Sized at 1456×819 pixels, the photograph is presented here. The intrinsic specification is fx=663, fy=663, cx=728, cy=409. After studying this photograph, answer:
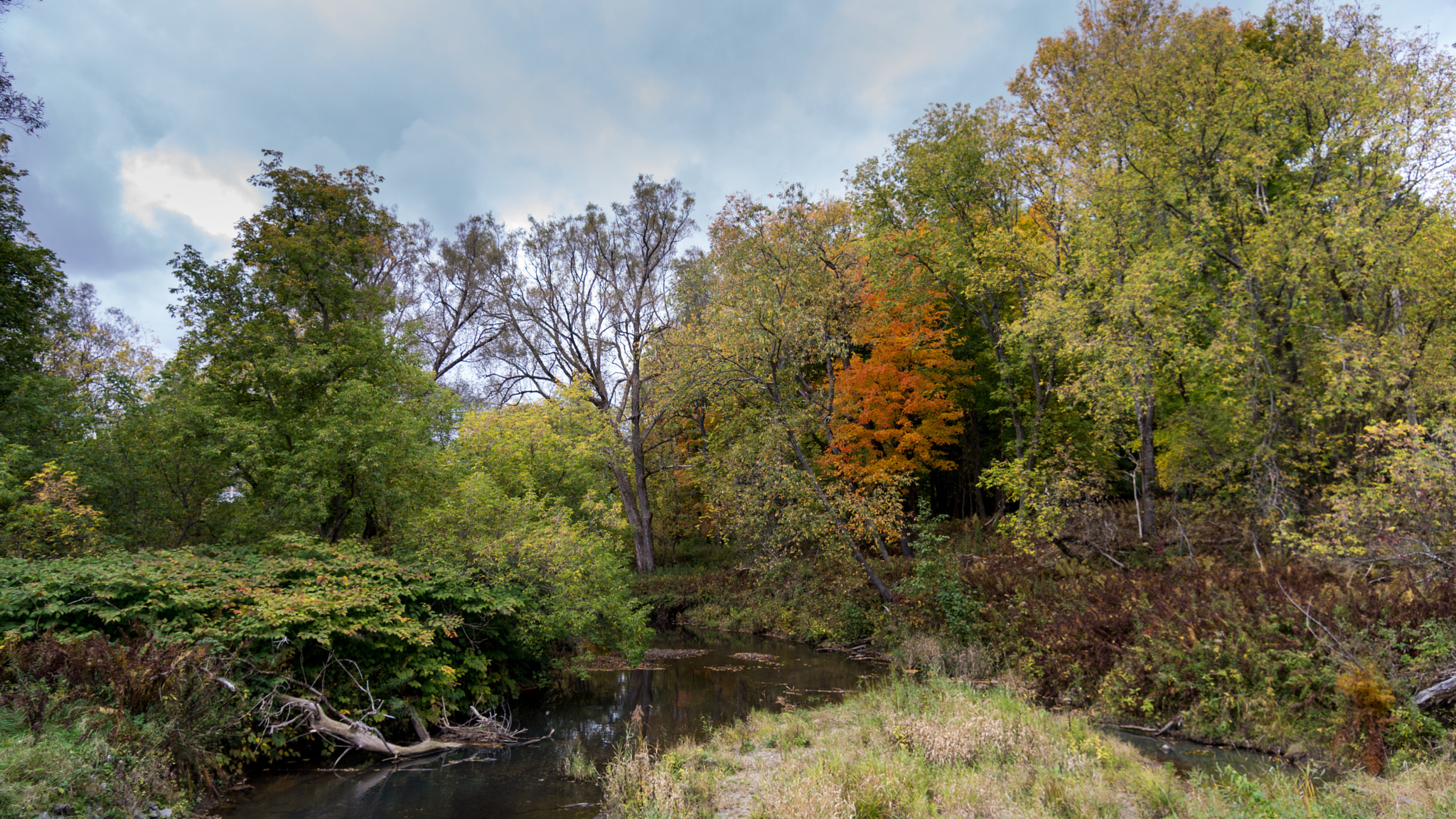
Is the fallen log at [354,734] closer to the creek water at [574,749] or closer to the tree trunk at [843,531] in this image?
the creek water at [574,749]

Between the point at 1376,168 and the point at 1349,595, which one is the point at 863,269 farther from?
the point at 1349,595

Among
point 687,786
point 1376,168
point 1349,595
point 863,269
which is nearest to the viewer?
point 687,786

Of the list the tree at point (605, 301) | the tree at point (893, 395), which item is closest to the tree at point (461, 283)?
the tree at point (605, 301)

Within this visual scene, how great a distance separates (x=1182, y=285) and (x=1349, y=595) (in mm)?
7840

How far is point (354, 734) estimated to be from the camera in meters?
9.73

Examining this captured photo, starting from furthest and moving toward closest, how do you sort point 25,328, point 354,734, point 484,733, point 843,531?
point 843,531
point 25,328
point 484,733
point 354,734

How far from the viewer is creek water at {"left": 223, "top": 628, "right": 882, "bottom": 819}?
27.1 ft

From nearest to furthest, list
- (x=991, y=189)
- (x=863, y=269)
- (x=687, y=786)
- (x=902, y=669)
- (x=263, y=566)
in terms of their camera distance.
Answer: (x=687, y=786), (x=263, y=566), (x=902, y=669), (x=991, y=189), (x=863, y=269)

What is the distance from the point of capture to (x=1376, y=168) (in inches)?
Answer: 507

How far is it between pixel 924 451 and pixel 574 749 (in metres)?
14.2

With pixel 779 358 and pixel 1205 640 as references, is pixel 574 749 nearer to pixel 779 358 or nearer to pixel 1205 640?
pixel 1205 640

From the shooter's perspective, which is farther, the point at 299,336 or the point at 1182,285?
the point at 299,336

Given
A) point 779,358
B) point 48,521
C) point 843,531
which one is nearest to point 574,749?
point 843,531

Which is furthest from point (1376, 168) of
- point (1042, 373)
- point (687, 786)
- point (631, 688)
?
point (631, 688)
